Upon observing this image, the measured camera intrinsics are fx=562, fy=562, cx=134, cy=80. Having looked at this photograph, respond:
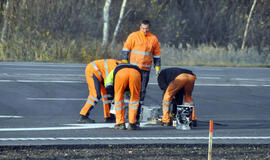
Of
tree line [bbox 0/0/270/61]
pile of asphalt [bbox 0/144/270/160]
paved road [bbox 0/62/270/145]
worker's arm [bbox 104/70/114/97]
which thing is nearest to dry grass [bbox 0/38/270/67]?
tree line [bbox 0/0/270/61]

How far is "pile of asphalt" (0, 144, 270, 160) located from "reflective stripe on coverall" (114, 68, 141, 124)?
136 cm

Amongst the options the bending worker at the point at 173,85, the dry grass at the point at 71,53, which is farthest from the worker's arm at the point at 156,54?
the dry grass at the point at 71,53

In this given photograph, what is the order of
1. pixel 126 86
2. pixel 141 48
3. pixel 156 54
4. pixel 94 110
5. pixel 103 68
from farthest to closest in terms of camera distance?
pixel 94 110 < pixel 156 54 < pixel 141 48 < pixel 103 68 < pixel 126 86

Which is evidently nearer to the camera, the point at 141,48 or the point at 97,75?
the point at 97,75

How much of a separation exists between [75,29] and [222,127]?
2436 centimetres

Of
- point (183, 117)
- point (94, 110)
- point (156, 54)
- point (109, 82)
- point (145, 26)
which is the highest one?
point (145, 26)

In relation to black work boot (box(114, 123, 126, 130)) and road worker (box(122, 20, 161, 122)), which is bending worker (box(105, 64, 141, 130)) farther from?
road worker (box(122, 20, 161, 122))

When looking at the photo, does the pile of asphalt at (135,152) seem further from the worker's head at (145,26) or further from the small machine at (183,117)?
the worker's head at (145,26)

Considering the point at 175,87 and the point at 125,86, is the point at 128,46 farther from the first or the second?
the point at 125,86

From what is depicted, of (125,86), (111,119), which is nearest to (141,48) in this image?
(111,119)

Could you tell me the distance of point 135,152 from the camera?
26.3 feet

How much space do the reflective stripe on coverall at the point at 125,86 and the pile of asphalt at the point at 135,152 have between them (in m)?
1.36

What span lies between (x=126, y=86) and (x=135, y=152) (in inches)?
76.2

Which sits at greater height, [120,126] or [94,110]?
[120,126]
